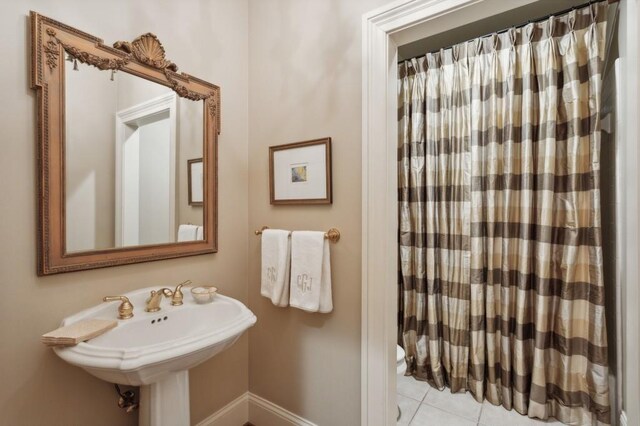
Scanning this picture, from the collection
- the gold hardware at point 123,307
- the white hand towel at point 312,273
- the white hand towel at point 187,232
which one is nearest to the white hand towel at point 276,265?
the white hand towel at point 312,273

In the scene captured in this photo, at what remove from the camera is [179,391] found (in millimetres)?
1111

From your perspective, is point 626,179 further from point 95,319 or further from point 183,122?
point 95,319

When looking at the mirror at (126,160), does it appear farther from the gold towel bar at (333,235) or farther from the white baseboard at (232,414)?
the white baseboard at (232,414)

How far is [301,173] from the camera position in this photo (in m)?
1.47

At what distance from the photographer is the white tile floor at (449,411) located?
177cm

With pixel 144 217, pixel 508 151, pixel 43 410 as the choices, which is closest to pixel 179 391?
pixel 43 410

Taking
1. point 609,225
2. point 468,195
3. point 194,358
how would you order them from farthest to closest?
point 468,195
point 609,225
point 194,358

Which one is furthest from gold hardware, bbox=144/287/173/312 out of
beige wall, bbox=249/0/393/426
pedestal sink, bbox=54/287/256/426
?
beige wall, bbox=249/0/393/426

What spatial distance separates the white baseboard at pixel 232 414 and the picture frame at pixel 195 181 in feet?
3.59

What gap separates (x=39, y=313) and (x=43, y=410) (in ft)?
1.09

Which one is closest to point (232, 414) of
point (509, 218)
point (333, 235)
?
point (333, 235)

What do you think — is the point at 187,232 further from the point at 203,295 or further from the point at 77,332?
the point at 77,332

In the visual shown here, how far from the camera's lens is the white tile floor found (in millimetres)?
1772

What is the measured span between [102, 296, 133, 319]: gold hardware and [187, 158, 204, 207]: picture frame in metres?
0.50
